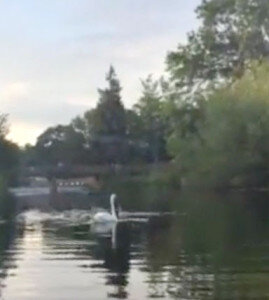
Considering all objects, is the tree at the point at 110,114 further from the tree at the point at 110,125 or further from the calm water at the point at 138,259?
the calm water at the point at 138,259

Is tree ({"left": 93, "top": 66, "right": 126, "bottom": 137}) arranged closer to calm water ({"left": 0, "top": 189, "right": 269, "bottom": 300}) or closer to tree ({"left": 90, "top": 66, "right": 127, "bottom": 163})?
tree ({"left": 90, "top": 66, "right": 127, "bottom": 163})

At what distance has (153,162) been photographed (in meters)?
97.1

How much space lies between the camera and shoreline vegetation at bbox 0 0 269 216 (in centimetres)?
6316

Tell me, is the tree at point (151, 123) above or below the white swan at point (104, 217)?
above

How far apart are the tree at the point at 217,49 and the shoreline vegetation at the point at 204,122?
2.6 inches

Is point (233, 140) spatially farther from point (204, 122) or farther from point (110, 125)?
point (110, 125)

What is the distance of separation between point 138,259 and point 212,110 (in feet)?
131

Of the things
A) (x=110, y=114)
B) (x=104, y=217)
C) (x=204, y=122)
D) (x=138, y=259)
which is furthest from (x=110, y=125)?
(x=138, y=259)

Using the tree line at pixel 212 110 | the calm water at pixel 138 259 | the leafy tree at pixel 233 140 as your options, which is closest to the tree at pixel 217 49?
the tree line at pixel 212 110

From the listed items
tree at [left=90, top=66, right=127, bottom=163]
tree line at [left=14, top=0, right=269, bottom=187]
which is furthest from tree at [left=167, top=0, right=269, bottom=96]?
tree at [left=90, top=66, right=127, bottom=163]

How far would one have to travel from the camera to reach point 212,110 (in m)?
64.0

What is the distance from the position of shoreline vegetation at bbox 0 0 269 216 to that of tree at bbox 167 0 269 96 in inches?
2.6

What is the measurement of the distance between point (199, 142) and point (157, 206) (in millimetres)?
18475

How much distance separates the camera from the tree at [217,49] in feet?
247
